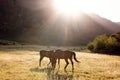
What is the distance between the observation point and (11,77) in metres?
24.0

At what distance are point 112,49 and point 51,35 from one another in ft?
375

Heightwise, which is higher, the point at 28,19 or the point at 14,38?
the point at 28,19

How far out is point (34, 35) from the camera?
6983 inches

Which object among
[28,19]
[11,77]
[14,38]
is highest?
[28,19]

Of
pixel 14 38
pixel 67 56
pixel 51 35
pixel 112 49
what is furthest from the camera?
pixel 51 35

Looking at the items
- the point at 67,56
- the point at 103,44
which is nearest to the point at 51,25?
the point at 103,44

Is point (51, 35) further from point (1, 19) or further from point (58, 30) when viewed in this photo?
point (1, 19)

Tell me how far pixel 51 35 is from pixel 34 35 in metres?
13.2

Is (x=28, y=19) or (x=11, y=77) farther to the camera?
(x=28, y=19)

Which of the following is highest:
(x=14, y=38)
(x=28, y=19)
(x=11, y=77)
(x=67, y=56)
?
(x=28, y=19)

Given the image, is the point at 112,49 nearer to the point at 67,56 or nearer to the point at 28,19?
the point at 67,56

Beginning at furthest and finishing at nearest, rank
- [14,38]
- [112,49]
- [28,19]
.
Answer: [28,19]
[14,38]
[112,49]

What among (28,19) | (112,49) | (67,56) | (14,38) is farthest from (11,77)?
(28,19)

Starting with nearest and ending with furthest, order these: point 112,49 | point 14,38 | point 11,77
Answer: point 11,77, point 112,49, point 14,38
